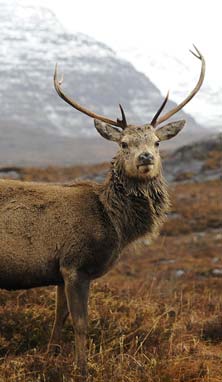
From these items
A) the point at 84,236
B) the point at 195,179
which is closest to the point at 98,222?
the point at 84,236

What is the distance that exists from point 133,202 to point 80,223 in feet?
2.33

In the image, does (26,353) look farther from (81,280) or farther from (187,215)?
(187,215)

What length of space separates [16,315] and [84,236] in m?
1.58

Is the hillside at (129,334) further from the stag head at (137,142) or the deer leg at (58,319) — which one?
the stag head at (137,142)

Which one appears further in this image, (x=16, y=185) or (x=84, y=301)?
(x=16, y=185)

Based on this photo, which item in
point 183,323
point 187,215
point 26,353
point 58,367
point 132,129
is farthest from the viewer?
point 187,215

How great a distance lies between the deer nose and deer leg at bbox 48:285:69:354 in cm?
152

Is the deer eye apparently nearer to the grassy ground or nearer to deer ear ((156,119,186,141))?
deer ear ((156,119,186,141))

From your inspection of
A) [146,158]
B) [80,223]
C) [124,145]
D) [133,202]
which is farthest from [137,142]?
[80,223]

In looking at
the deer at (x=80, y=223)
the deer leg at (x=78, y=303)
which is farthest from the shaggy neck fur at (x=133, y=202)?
the deer leg at (x=78, y=303)

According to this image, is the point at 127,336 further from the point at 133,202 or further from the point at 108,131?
the point at 108,131

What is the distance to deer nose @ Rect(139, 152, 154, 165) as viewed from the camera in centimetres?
633

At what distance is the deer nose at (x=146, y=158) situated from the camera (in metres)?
6.33

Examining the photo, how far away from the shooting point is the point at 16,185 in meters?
6.46
